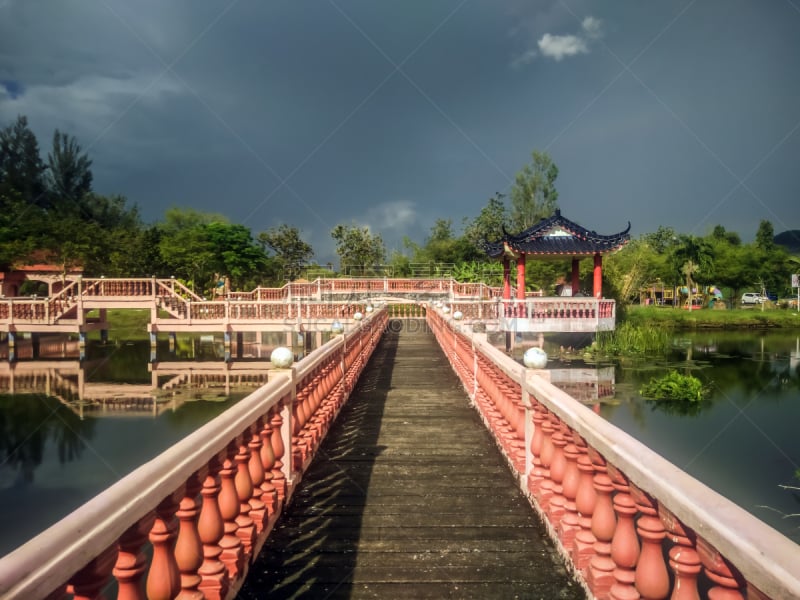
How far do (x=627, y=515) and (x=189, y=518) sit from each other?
1721mm

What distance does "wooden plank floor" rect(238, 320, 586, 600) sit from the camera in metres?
2.84

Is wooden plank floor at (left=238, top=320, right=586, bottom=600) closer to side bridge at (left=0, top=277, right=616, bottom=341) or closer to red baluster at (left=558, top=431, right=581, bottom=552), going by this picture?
red baluster at (left=558, top=431, right=581, bottom=552)

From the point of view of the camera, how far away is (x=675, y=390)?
1514 cm

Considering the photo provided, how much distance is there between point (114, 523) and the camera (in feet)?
5.06

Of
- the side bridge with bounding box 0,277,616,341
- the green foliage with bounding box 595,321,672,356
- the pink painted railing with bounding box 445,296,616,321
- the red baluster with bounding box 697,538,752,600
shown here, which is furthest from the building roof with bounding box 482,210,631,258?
the red baluster with bounding box 697,538,752,600

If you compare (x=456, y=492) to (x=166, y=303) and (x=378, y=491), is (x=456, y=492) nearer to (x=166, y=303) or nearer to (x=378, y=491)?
(x=378, y=491)

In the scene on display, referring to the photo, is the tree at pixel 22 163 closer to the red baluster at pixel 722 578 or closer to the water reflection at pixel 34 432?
the water reflection at pixel 34 432

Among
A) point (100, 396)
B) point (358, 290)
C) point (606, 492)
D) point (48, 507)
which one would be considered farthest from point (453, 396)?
point (358, 290)

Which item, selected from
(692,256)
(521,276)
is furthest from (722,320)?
(521,276)

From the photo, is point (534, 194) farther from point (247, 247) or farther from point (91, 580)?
point (91, 580)

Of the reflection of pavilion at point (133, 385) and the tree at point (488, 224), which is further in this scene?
the tree at point (488, 224)

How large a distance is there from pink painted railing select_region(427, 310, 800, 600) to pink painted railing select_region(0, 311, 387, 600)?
5.42 feet

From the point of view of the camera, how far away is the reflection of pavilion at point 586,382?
15538 millimetres

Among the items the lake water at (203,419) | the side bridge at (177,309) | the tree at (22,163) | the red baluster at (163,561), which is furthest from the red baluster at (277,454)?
the tree at (22,163)
